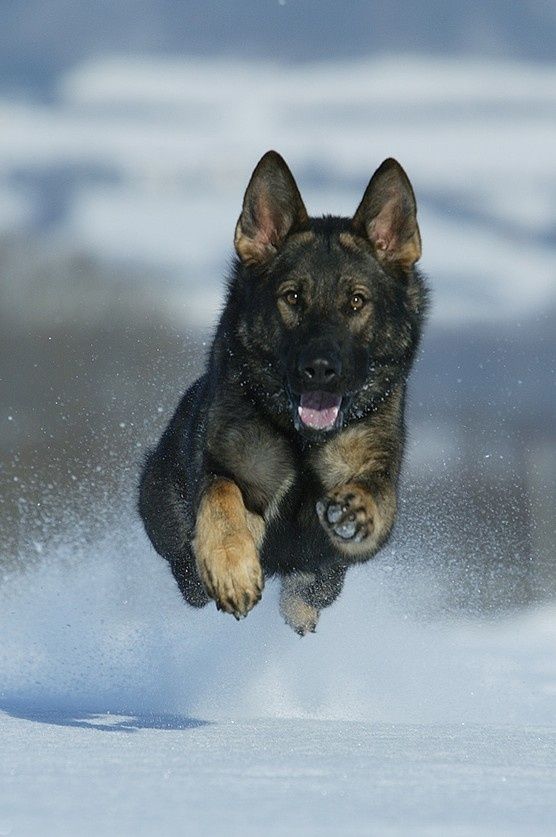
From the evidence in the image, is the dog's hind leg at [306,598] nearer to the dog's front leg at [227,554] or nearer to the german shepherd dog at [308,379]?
the german shepherd dog at [308,379]

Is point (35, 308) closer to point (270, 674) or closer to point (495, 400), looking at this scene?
point (495, 400)

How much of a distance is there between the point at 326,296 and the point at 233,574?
127 cm

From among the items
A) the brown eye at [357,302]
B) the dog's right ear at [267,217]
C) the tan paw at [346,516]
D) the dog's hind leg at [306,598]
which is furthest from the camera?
the dog's hind leg at [306,598]

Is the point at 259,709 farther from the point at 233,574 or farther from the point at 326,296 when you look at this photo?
the point at 326,296

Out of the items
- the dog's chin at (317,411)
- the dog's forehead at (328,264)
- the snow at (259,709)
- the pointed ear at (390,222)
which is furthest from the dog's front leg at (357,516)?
the pointed ear at (390,222)

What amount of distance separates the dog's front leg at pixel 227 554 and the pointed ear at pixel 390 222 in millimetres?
1358

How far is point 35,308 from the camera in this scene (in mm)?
59594

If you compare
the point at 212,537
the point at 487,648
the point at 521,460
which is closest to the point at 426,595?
the point at 487,648

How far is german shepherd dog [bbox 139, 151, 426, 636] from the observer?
523cm

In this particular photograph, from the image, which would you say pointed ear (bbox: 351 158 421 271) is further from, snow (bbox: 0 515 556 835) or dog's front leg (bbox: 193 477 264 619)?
snow (bbox: 0 515 556 835)

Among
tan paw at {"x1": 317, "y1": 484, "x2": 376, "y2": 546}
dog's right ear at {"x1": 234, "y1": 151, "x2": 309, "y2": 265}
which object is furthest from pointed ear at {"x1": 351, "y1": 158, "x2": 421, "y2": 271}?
tan paw at {"x1": 317, "y1": 484, "x2": 376, "y2": 546}

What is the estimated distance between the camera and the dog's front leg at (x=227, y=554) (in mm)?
4844

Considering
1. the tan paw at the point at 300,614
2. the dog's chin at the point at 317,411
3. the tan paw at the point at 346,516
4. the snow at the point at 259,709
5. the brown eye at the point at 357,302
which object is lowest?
the snow at the point at 259,709

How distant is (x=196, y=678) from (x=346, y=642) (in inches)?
38.9
